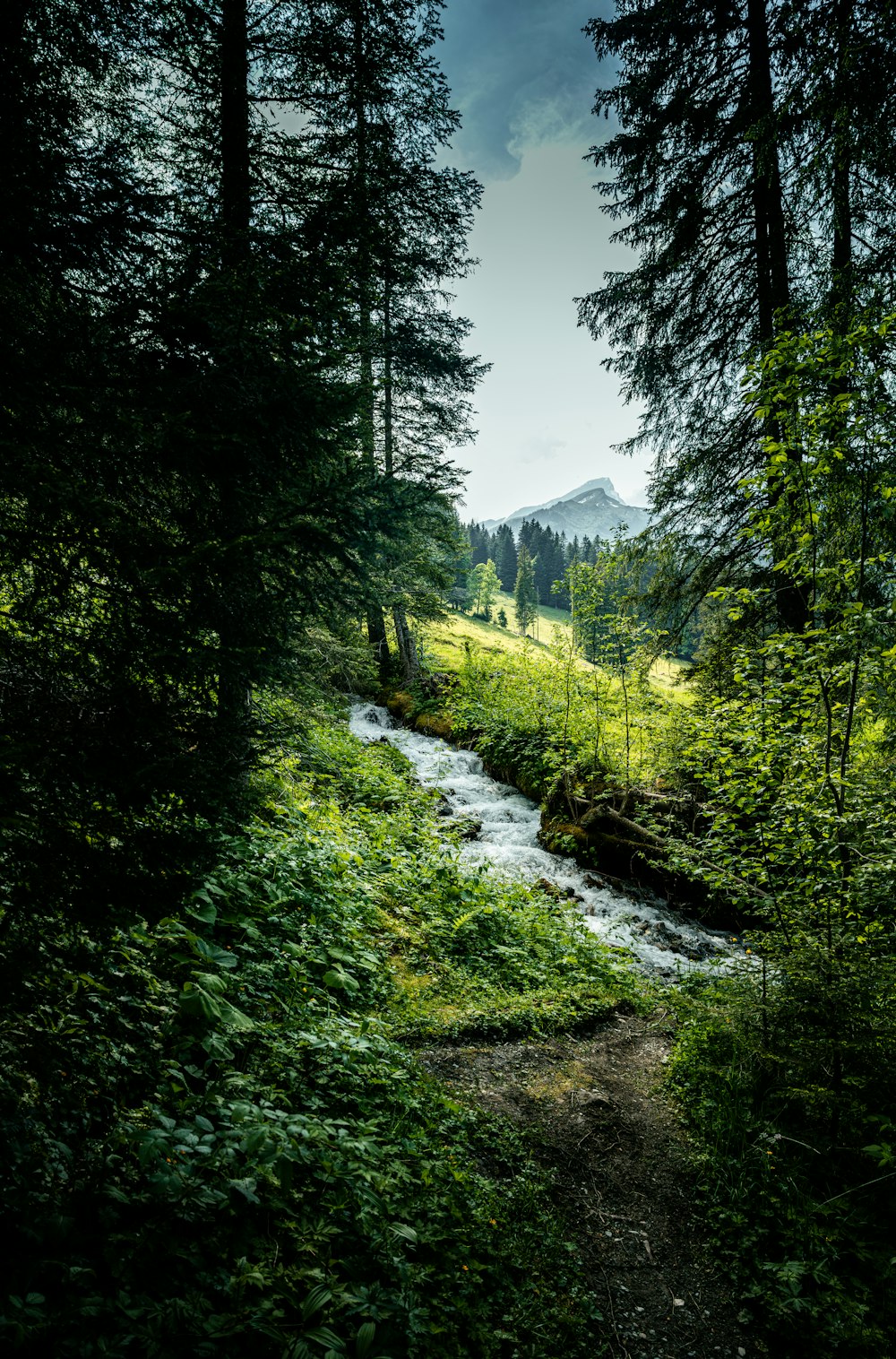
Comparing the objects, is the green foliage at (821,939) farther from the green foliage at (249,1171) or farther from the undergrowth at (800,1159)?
the green foliage at (249,1171)

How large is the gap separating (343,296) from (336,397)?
112 cm

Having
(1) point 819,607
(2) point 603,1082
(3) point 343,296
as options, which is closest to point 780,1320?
(2) point 603,1082

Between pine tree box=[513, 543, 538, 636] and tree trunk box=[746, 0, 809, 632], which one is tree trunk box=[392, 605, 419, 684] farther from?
pine tree box=[513, 543, 538, 636]

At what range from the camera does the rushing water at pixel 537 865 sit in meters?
8.35

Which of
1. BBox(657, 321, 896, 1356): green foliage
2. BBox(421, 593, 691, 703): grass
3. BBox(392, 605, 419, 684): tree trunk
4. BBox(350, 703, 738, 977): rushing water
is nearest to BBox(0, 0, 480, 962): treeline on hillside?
BBox(657, 321, 896, 1356): green foliage

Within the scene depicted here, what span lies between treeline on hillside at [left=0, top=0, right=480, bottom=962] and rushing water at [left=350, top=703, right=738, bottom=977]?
593 centimetres

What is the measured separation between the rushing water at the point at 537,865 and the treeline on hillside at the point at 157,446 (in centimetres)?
593

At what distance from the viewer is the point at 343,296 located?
404cm

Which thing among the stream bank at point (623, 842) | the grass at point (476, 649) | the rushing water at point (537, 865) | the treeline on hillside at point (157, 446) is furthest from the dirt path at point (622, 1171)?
the grass at point (476, 649)

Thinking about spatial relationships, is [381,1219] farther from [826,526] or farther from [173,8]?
[173,8]

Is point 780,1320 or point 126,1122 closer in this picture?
point 126,1122

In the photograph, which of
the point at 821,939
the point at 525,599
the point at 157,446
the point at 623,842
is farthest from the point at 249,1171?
the point at 525,599

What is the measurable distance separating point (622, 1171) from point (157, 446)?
18.5ft

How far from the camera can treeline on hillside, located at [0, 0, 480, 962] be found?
7.21 feet
